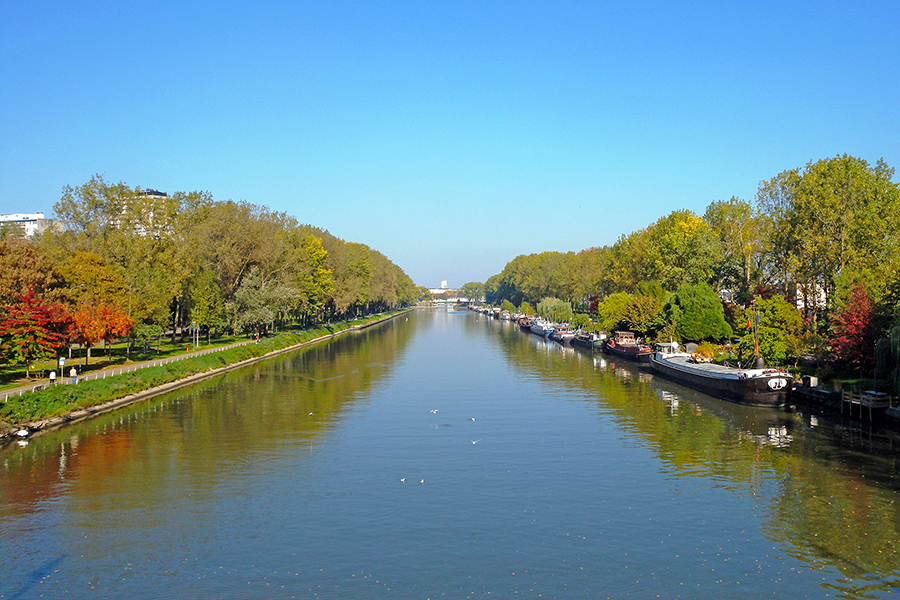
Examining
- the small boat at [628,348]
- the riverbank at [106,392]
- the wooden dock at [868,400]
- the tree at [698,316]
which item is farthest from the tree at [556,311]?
the wooden dock at [868,400]

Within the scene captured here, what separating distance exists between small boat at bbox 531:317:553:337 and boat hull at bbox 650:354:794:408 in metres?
72.9

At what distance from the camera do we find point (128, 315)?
6406 cm

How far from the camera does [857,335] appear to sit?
45406 mm


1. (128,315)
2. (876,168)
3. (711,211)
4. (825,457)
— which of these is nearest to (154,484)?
(825,457)

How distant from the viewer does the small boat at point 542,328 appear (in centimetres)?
13575

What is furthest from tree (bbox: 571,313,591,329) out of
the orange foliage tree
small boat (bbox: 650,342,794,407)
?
the orange foliage tree

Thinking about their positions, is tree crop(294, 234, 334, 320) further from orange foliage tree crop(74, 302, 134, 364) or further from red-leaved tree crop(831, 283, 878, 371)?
red-leaved tree crop(831, 283, 878, 371)

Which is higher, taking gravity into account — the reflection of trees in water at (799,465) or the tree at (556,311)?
the tree at (556,311)

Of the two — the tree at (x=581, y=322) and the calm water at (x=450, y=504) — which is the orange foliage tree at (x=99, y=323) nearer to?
the calm water at (x=450, y=504)

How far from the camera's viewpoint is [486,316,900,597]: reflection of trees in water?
906 inches

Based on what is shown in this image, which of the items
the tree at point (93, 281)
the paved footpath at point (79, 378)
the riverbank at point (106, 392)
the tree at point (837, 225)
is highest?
the tree at point (837, 225)

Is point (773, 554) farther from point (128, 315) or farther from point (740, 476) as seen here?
point (128, 315)

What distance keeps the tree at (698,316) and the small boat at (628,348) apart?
16.5 feet

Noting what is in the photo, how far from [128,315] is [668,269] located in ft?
227
